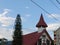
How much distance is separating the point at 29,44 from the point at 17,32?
13.5 ft

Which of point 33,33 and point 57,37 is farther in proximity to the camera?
point 33,33

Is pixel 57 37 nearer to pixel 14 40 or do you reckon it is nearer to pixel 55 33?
pixel 55 33

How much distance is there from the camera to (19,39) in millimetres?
78688

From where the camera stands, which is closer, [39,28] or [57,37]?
[57,37]

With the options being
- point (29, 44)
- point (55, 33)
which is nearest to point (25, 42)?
point (29, 44)

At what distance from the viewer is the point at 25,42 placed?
269 feet

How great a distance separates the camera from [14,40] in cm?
7850

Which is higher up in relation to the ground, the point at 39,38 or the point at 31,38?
the point at 31,38

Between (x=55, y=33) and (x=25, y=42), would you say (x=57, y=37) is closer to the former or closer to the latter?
(x=55, y=33)

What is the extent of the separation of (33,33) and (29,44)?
160 inches

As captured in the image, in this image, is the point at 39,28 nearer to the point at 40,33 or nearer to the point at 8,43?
the point at 40,33

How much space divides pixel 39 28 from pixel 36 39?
152 inches

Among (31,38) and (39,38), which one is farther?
(31,38)

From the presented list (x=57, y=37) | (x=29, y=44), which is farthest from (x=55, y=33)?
(x=29, y=44)
